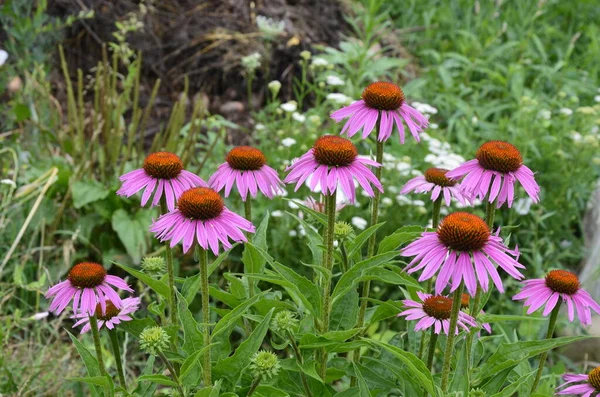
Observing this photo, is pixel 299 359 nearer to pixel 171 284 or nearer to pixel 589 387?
pixel 171 284

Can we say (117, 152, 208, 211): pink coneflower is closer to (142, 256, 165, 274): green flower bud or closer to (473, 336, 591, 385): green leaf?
(142, 256, 165, 274): green flower bud

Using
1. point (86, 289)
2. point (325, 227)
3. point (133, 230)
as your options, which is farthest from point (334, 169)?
point (133, 230)

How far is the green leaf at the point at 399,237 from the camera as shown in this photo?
4.37ft

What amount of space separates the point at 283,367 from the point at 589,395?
22.2 inches

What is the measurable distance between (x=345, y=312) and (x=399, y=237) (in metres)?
0.20

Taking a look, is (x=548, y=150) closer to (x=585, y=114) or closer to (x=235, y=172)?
(x=585, y=114)

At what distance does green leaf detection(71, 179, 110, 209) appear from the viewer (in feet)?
9.16

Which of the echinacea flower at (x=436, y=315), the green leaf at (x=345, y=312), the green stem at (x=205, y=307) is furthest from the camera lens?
the green leaf at (x=345, y=312)

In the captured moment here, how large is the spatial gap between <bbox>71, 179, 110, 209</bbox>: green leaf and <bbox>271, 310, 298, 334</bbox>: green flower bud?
167 cm

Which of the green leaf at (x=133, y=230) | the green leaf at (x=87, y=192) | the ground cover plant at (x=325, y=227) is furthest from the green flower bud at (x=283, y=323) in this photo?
the green leaf at (x=87, y=192)

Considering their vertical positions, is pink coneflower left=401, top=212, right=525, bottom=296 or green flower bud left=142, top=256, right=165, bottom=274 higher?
pink coneflower left=401, top=212, right=525, bottom=296

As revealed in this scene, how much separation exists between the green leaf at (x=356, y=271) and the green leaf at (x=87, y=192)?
1.71 metres

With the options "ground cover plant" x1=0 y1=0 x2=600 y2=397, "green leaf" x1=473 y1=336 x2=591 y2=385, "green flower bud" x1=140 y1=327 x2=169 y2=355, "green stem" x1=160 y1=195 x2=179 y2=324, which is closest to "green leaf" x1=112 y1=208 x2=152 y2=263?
"ground cover plant" x1=0 y1=0 x2=600 y2=397

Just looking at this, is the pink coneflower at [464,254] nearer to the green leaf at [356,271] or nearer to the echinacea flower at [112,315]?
the green leaf at [356,271]
